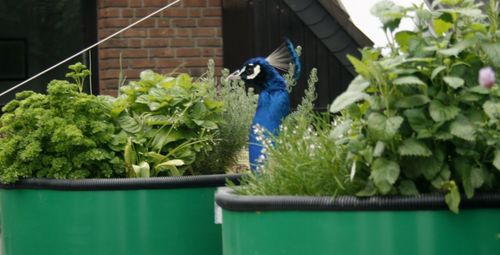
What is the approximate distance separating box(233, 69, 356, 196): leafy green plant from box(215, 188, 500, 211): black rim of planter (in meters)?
0.08

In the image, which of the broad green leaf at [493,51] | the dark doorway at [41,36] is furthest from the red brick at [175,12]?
the broad green leaf at [493,51]

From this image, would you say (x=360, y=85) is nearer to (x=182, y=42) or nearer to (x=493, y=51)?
(x=493, y=51)

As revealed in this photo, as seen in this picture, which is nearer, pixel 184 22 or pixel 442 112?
pixel 442 112

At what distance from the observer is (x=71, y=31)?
27.2ft

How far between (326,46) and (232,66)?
743mm

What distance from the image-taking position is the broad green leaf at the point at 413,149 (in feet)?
9.39

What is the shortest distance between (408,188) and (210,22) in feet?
17.7

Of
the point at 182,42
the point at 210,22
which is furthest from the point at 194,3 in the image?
the point at 182,42

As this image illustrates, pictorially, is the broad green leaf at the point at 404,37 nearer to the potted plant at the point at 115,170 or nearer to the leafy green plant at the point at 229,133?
the potted plant at the point at 115,170

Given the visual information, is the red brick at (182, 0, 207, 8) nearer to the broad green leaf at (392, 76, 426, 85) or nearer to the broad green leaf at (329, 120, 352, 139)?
the broad green leaf at (329, 120, 352, 139)

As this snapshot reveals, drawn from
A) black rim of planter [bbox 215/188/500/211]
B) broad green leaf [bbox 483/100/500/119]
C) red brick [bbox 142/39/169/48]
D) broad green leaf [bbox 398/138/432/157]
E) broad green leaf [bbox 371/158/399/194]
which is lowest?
black rim of planter [bbox 215/188/500/211]

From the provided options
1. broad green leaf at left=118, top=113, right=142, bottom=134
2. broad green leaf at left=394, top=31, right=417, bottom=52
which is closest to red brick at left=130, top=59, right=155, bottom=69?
broad green leaf at left=118, top=113, right=142, bottom=134

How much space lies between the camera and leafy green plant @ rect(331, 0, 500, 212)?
2.88m

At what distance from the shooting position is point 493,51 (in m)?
2.96
